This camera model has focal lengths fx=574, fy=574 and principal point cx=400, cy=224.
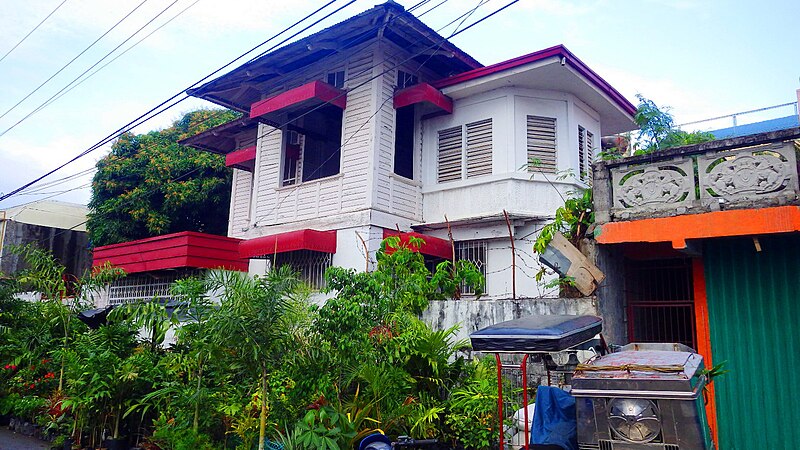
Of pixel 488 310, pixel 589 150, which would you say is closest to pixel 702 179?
pixel 488 310

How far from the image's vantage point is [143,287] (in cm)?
1555

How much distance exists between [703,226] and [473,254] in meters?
6.49

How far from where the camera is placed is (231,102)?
1595 centimetres

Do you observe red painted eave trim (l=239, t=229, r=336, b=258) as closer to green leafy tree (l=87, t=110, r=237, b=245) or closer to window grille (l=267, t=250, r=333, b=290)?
window grille (l=267, t=250, r=333, b=290)

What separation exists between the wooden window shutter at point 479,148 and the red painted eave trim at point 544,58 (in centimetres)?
107

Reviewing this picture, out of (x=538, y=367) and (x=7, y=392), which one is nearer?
(x=538, y=367)

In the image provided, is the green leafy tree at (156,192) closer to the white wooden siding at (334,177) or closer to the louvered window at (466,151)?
the white wooden siding at (334,177)

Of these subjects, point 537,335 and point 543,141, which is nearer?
point 537,335

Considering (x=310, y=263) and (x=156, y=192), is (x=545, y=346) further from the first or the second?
(x=156, y=192)

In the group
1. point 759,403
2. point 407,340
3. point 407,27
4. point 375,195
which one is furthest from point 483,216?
point 759,403

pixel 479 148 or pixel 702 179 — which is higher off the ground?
pixel 479 148

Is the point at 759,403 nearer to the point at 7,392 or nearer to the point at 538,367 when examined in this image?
the point at 538,367

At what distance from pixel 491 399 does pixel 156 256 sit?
997 centimetres

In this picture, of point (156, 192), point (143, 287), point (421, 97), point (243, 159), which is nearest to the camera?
point (421, 97)
